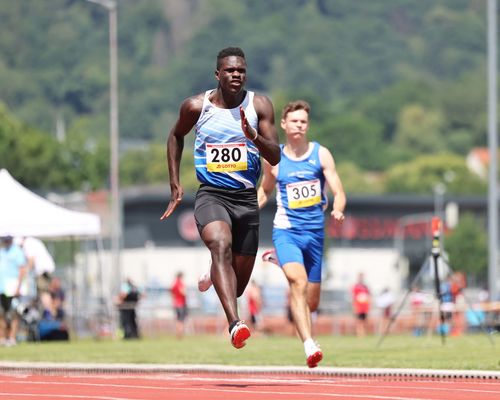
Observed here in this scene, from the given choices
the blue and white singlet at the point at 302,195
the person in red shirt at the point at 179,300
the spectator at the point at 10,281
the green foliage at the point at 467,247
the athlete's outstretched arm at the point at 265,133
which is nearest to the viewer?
the athlete's outstretched arm at the point at 265,133

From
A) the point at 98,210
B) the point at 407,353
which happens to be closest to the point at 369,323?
the point at 98,210

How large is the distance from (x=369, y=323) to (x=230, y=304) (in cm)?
4189

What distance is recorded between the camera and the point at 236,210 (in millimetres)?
12852

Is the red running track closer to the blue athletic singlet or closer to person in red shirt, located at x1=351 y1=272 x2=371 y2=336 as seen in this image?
the blue athletic singlet

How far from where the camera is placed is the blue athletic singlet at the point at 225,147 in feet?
41.8

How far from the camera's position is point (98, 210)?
134 feet

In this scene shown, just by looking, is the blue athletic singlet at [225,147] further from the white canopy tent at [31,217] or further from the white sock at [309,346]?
the white canopy tent at [31,217]

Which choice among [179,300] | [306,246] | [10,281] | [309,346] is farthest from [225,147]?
[179,300]

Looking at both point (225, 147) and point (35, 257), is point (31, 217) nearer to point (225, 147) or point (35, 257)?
point (35, 257)

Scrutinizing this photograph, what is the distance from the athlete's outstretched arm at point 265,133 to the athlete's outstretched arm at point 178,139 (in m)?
0.47

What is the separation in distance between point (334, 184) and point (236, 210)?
2398 mm

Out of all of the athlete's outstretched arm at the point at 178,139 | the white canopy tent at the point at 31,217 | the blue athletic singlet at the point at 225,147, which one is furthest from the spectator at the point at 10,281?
the blue athletic singlet at the point at 225,147

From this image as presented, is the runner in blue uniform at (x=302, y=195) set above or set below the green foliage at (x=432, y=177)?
below

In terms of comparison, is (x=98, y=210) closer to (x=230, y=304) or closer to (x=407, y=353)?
(x=407, y=353)
